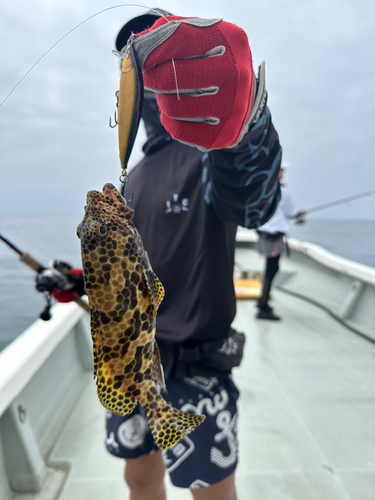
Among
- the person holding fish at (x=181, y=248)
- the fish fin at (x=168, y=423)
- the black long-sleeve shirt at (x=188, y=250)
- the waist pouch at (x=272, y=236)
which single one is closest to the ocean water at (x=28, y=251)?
the person holding fish at (x=181, y=248)

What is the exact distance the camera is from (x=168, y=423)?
0.80m

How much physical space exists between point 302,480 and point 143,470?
1.25 m

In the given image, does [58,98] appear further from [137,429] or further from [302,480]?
[302,480]

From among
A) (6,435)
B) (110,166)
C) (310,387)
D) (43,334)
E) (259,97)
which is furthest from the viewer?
(310,387)

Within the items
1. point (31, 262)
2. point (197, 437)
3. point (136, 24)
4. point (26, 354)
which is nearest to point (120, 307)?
point (197, 437)

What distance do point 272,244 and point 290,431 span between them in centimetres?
255

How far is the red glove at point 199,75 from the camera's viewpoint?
0.72 metres

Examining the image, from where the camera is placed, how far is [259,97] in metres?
0.88

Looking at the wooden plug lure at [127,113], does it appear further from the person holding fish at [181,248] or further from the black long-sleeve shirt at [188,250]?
the black long-sleeve shirt at [188,250]

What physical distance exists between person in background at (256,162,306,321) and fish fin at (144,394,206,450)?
146 inches

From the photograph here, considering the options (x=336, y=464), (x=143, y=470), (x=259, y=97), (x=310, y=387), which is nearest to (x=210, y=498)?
(x=143, y=470)

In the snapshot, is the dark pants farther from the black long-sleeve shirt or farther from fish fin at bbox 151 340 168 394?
fish fin at bbox 151 340 168 394

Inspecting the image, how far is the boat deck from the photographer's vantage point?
6.53ft

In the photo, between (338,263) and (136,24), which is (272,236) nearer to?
(338,263)
